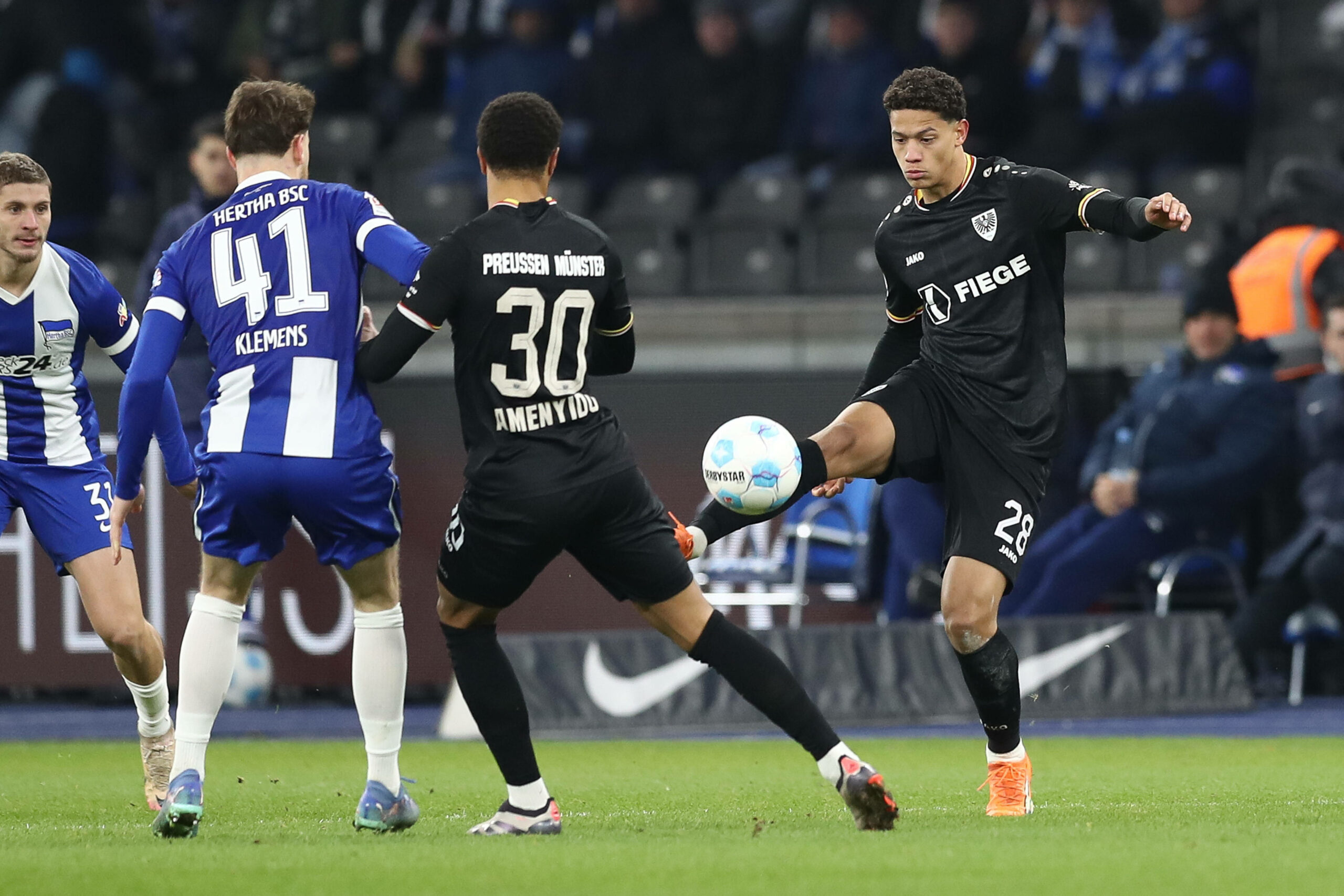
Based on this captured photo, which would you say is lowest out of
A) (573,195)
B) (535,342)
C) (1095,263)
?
(535,342)

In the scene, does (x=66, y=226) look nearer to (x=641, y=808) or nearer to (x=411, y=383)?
(x=411, y=383)

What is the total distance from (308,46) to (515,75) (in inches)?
87.6

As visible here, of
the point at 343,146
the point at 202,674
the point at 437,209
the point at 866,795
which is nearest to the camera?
the point at 866,795

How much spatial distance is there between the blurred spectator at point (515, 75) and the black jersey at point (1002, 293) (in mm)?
10001

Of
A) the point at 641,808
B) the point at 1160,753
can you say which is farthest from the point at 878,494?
the point at 641,808

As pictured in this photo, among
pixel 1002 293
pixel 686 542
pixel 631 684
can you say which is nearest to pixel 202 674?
pixel 686 542

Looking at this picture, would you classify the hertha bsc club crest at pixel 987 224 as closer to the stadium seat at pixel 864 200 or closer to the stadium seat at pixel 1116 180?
the stadium seat at pixel 1116 180

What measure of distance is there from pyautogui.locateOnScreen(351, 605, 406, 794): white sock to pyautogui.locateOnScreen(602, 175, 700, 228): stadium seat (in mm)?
9689

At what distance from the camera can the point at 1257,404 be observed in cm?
1088

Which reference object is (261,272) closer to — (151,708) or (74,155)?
(151,708)

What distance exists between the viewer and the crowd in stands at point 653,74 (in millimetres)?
14664

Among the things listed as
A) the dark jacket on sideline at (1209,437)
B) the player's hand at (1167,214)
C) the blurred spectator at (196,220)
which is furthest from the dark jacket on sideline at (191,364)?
the dark jacket on sideline at (1209,437)

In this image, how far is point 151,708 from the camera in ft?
21.3

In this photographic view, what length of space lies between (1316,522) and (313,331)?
22.9ft
